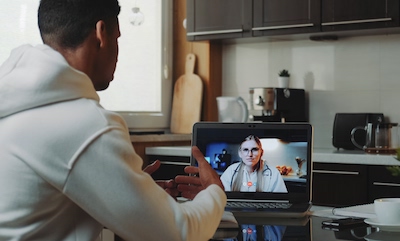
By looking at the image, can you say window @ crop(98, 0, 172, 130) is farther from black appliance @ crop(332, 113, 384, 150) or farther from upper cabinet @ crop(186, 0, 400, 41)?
black appliance @ crop(332, 113, 384, 150)

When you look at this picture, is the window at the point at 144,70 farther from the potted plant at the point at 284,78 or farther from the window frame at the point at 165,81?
the potted plant at the point at 284,78

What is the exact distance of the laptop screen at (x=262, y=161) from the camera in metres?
2.13

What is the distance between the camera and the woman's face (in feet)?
7.06

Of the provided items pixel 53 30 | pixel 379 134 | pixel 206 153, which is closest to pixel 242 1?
pixel 379 134

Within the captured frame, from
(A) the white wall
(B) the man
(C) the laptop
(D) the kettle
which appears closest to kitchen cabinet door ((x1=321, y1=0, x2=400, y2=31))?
(A) the white wall

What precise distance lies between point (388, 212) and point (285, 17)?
8.28 feet

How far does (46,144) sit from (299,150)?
1.22 m

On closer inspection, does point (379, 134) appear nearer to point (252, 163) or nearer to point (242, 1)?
point (242, 1)

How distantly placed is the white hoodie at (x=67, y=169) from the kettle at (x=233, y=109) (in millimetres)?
3002

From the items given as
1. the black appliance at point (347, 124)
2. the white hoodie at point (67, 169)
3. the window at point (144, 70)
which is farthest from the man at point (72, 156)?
the window at point (144, 70)

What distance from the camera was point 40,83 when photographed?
3.95ft

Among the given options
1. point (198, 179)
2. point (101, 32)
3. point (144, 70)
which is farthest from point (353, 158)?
point (101, 32)

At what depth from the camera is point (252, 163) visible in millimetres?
2145

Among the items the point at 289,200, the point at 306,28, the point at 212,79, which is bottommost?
the point at 289,200
